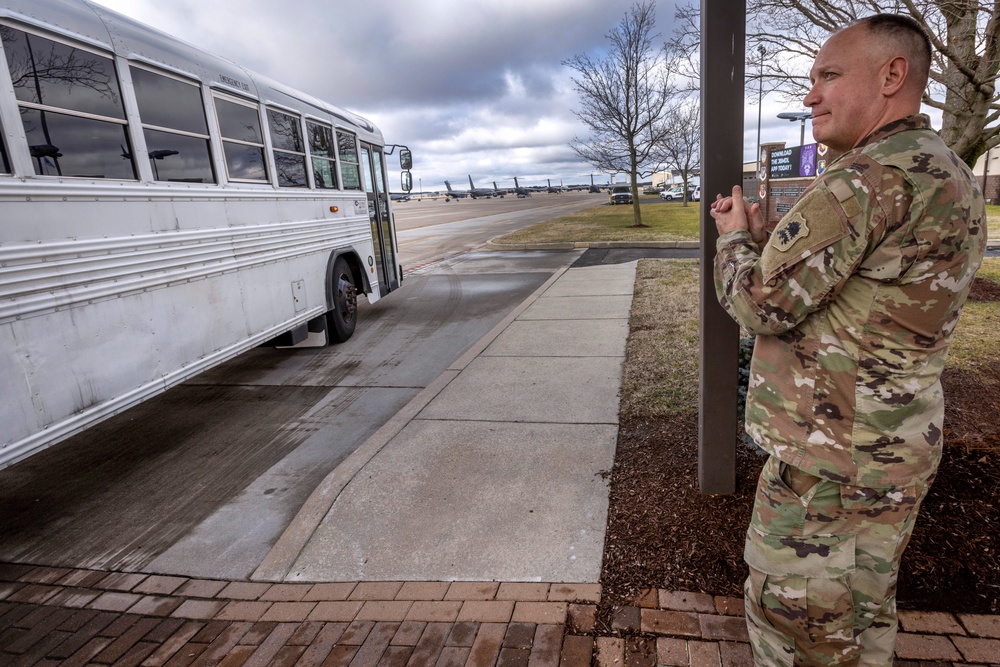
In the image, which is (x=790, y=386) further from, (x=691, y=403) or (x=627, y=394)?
(x=627, y=394)

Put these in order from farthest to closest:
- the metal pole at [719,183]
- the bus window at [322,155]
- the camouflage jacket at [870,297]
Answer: the bus window at [322,155] → the metal pole at [719,183] → the camouflage jacket at [870,297]

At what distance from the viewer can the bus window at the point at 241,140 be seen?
217 inches

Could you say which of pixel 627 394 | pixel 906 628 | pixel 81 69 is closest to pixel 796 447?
pixel 906 628

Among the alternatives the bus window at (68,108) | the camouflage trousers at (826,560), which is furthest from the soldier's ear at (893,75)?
the bus window at (68,108)

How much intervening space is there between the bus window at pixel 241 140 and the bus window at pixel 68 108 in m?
1.29

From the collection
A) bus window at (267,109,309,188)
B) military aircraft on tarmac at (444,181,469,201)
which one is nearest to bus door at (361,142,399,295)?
bus window at (267,109,309,188)

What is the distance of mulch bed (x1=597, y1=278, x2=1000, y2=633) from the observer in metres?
2.56

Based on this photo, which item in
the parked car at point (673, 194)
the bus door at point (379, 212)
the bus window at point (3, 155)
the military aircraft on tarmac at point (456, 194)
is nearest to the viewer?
the bus window at point (3, 155)

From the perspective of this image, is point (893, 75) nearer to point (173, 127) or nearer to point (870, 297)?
point (870, 297)

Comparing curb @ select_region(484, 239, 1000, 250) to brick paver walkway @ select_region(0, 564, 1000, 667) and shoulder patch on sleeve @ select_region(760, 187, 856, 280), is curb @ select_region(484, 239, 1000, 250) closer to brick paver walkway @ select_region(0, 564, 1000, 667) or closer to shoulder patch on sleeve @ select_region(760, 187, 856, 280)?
brick paver walkway @ select_region(0, 564, 1000, 667)

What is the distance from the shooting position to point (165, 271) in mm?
4547

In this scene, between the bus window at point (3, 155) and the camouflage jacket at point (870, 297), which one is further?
the bus window at point (3, 155)

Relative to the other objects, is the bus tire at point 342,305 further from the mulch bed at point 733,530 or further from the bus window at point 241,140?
the mulch bed at point 733,530

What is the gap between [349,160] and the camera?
8438mm
